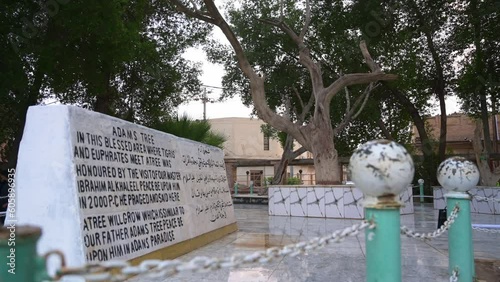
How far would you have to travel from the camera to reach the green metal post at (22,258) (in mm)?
1373

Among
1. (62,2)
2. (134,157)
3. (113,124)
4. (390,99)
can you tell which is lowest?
(134,157)

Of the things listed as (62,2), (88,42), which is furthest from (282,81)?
(62,2)

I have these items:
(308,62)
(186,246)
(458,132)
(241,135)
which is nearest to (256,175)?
(241,135)

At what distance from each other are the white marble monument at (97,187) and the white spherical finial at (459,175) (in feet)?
9.43

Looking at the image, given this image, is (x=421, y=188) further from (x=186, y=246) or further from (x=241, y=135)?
(x=241, y=135)

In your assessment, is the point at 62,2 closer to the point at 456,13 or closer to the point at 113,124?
the point at 113,124

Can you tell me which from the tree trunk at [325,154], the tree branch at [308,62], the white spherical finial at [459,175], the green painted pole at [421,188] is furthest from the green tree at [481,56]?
the white spherical finial at [459,175]

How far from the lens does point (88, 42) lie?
12.4 metres

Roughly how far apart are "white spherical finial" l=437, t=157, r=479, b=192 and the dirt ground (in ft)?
4.60

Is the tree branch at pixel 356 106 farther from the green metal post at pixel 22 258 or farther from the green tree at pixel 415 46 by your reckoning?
the green metal post at pixel 22 258

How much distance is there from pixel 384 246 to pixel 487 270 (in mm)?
3612

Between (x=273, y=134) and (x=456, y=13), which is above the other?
(x=456, y=13)

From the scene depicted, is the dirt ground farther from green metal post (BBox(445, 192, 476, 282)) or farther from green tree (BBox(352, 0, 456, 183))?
green tree (BBox(352, 0, 456, 183))

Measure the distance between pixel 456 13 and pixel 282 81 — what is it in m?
6.47
